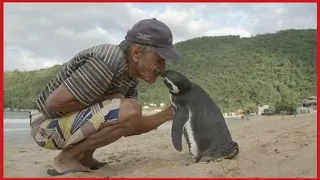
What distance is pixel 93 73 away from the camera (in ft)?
8.61

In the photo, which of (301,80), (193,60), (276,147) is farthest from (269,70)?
(276,147)

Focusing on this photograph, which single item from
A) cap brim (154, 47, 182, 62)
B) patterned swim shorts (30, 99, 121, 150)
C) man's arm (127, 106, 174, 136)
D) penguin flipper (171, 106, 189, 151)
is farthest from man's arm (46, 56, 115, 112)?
penguin flipper (171, 106, 189, 151)

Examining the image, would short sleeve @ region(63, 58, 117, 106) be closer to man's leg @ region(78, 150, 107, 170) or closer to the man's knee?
the man's knee

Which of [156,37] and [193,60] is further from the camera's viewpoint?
[193,60]

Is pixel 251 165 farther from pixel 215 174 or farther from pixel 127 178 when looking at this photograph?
pixel 127 178

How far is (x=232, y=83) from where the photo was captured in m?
55.2

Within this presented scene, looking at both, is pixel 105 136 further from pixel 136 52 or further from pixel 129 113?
A: pixel 136 52

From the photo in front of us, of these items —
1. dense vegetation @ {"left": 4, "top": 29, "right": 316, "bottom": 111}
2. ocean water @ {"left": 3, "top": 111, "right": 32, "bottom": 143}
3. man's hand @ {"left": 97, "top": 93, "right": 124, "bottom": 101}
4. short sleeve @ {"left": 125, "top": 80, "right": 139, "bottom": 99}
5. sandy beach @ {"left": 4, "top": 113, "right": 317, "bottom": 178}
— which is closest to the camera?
sandy beach @ {"left": 4, "top": 113, "right": 317, "bottom": 178}

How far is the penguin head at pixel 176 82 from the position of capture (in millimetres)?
3020

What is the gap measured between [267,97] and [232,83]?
5.57 metres

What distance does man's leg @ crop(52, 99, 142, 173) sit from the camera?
273cm

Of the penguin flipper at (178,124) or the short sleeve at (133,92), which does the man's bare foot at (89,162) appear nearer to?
the short sleeve at (133,92)

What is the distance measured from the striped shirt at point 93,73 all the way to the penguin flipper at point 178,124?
0.52 meters

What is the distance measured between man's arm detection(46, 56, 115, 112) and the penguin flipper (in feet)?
2.16
